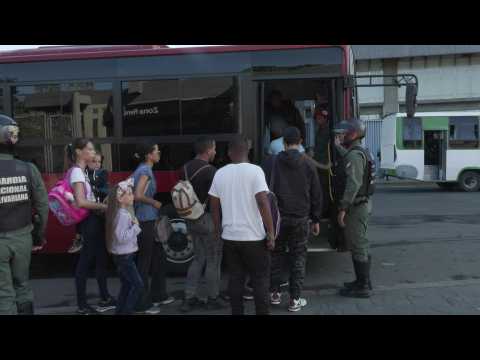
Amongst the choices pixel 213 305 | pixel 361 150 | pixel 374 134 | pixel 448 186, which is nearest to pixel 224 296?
pixel 213 305

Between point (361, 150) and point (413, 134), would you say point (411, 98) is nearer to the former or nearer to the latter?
point (361, 150)

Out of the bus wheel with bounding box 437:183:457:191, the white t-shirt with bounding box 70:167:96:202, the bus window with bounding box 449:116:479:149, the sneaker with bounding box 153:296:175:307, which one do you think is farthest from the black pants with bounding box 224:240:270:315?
the bus wheel with bounding box 437:183:457:191

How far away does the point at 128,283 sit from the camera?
14.7ft

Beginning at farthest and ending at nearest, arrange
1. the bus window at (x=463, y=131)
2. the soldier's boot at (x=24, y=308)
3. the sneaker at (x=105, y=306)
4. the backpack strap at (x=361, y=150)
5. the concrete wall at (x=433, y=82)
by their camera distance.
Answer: the concrete wall at (x=433, y=82) < the bus window at (x=463, y=131) < the backpack strap at (x=361, y=150) < the sneaker at (x=105, y=306) < the soldier's boot at (x=24, y=308)

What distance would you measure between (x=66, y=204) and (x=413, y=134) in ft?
51.5

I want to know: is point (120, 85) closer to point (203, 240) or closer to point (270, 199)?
point (203, 240)

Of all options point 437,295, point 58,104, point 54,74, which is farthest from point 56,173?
point 437,295

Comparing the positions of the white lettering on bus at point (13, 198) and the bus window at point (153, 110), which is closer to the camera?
the white lettering on bus at point (13, 198)

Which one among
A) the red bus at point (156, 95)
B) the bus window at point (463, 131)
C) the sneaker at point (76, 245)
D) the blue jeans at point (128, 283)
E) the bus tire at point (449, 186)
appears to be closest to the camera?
the blue jeans at point (128, 283)

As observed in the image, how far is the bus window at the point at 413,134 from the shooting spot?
17609 millimetres

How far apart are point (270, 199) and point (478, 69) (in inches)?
980

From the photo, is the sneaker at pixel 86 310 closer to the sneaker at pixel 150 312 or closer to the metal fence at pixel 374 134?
the sneaker at pixel 150 312

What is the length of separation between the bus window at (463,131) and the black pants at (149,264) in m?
15.3

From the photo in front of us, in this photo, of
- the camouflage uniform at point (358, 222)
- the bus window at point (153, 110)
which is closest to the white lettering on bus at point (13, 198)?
the bus window at point (153, 110)
